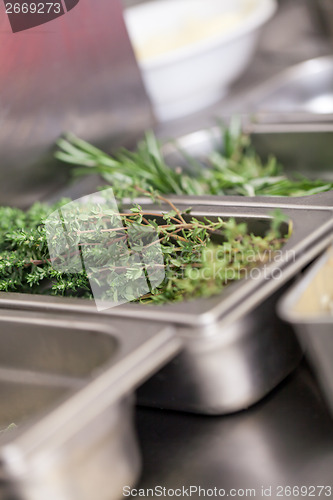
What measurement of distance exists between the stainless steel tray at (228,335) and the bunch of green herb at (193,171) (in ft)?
0.89

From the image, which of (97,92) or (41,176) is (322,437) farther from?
(97,92)

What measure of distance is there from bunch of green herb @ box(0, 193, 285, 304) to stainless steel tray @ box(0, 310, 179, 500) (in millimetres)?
82

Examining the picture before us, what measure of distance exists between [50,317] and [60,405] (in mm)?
177

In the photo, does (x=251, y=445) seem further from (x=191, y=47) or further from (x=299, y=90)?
(x=299, y=90)

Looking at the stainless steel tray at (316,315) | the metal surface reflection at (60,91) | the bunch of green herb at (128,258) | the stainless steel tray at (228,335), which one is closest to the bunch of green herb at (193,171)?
the metal surface reflection at (60,91)

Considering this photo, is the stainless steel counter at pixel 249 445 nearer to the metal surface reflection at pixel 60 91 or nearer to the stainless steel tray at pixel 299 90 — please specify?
the metal surface reflection at pixel 60 91

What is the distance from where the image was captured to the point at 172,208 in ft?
3.10

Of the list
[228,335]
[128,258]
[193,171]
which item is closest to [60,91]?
[193,171]

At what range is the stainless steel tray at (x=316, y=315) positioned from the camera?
577mm

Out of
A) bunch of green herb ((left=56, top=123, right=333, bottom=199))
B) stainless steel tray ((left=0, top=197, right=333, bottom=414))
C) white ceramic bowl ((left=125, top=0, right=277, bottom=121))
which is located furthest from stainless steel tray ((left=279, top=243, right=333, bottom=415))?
white ceramic bowl ((left=125, top=0, right=277, bottom=121))

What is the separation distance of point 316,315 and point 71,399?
250mm

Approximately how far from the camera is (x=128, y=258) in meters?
0.79

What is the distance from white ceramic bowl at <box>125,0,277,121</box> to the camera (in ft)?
4.54

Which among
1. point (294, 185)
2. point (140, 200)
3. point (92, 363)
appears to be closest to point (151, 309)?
point (92, 363)
